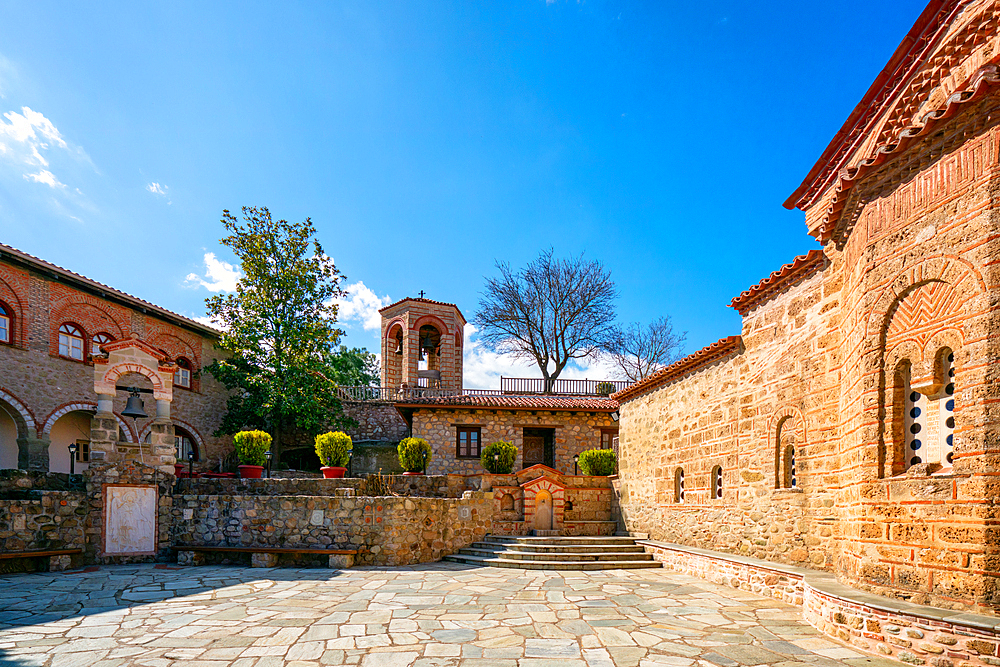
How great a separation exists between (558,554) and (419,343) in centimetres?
1343

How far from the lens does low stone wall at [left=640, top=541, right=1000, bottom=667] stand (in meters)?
4.21

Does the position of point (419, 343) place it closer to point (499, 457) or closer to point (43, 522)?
point (499, 457)

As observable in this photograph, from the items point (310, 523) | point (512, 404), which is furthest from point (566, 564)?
point (512, 404)

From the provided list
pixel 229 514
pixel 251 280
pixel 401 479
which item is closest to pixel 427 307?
pixel 251 280

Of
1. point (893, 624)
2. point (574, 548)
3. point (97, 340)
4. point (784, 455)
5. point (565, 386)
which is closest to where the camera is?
point (893, 624)

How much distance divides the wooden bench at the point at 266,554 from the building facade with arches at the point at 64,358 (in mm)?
2487

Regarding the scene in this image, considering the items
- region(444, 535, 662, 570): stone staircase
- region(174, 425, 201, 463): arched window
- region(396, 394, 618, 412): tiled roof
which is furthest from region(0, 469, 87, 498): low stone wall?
region(396, 394, 618, 412): tiled roof

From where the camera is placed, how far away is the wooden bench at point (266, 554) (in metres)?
9.84

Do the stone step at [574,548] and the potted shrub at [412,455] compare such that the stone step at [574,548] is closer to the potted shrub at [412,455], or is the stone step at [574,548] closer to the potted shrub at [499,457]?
the potted shrub at [499,457]

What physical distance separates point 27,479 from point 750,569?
12468mm

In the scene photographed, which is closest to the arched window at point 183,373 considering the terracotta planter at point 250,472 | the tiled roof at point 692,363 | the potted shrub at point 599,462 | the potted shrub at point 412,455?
the terracotta planter at point 250,472

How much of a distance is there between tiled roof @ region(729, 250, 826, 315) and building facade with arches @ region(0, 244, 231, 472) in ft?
36.4

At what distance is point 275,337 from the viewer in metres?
18.5

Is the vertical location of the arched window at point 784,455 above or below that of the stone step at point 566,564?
above
